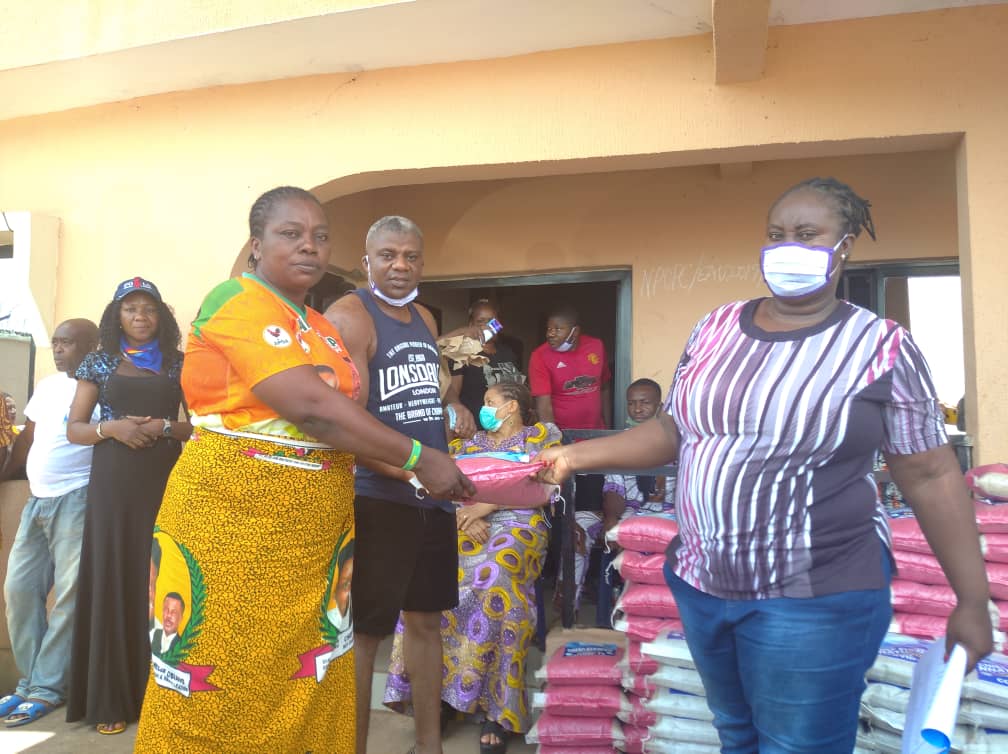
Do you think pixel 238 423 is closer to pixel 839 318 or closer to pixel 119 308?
pixel 839 318

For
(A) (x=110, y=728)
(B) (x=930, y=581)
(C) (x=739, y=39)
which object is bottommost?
(A) (x=110, y=728)

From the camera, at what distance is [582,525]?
487cm

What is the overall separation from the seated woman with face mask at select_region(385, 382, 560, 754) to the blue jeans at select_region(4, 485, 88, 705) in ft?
5.72

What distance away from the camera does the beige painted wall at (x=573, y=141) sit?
3.76m

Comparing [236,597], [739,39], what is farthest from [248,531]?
[739,39]

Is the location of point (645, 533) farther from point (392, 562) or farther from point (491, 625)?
point (392, 562)

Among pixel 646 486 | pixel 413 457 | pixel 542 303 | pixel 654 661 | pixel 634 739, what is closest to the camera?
pixel 413 457

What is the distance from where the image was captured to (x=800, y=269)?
1.89m

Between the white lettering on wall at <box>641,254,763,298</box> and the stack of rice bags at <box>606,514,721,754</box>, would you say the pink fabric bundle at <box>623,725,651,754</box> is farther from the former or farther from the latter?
the white lettering on wall at <box>641,254,763,298</box>

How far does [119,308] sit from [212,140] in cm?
130

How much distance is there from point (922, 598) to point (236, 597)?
2.43 m

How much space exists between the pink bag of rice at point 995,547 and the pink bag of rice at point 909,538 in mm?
192

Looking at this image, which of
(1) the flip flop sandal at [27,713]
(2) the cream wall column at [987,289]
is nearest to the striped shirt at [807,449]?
(2) the cream wall column at [987,289]

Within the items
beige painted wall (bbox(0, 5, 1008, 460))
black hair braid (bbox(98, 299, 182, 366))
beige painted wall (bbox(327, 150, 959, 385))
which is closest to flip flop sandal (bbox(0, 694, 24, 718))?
black hair braid (bbox(98, 299, 182, 366))
